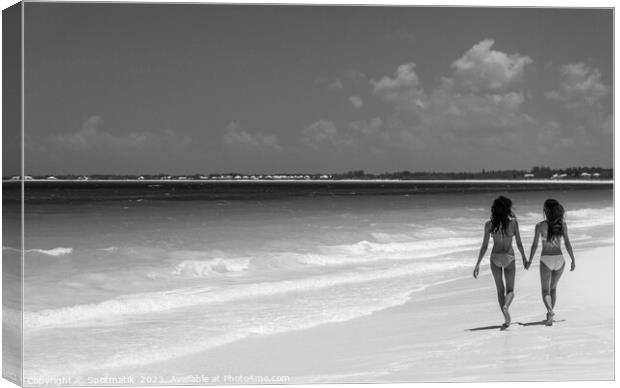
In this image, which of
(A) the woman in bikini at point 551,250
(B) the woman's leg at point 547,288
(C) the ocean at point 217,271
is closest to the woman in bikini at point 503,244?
(A) the woman in bikini at point 551,250

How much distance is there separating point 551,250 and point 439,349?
1.22 metres

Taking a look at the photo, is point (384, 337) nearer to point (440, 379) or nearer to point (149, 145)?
point (440, 379)

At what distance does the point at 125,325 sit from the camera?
6.36 meters

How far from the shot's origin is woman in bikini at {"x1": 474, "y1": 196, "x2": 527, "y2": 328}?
235 inches

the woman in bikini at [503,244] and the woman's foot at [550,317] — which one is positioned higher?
the woman in bikini at [503,244]

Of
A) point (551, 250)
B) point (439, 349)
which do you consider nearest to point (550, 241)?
point (551, 250)

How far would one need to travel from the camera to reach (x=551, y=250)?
20.1 ft

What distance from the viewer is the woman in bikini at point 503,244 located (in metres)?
5.96

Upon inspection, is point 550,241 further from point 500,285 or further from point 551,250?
point 500,285

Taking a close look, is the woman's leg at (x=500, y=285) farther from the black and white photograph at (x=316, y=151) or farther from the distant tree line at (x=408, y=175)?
the distant tree line at (x=408, y=175)

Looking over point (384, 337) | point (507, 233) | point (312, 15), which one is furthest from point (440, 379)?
point (312, 15)

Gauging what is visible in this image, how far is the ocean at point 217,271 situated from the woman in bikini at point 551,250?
2.88ft

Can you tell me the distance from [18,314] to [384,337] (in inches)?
110

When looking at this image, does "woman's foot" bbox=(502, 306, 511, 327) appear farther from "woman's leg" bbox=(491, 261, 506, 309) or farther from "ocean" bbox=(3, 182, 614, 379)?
"ocean" bbox=(3, 182, 614, 379)
